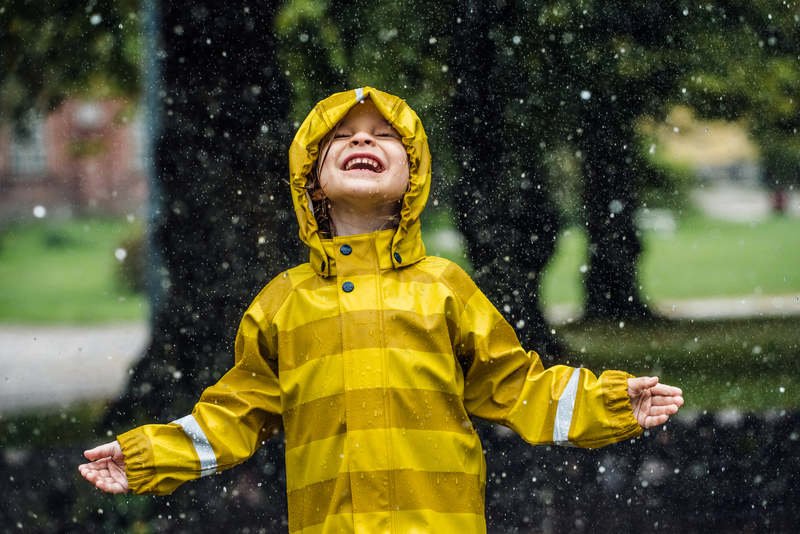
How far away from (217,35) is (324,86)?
1.84 feet

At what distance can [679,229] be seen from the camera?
23.1 feet

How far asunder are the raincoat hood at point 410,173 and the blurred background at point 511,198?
241cm

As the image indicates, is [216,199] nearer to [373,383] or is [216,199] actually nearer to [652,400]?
[373,383]

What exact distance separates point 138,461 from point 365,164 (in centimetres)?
100

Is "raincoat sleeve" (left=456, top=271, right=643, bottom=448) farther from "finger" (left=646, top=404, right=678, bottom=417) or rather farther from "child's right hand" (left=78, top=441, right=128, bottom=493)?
"child's right hand" (left=78, top=441, right=128, bottom=493)

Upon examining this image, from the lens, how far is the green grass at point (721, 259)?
6957 mm

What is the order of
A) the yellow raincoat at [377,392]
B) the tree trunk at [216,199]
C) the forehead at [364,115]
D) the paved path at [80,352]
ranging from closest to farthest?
the yellow raincoat at [377,392], the forehead at [364,115], the tree trunk at [216,199], the paved path at [80,352]

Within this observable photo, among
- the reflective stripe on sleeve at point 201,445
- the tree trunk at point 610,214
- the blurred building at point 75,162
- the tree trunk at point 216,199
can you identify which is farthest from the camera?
the blurred building at point 75,162

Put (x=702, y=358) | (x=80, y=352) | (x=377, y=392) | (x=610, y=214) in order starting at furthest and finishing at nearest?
(x=80, y=352) → (x=702, y=358) → (x=610, y=214) → (x=377, y=392)

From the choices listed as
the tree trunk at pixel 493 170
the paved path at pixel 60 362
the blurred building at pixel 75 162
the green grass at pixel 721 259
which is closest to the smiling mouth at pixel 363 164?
the tree trunk at pixel 493 170

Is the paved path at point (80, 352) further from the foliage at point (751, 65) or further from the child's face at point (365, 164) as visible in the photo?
the child's face at point (365, 164)

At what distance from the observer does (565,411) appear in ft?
10.7

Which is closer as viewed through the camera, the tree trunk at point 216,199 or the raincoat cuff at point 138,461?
the raincoat cuff at point 138,461

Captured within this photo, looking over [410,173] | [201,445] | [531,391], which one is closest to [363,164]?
[410,173]
